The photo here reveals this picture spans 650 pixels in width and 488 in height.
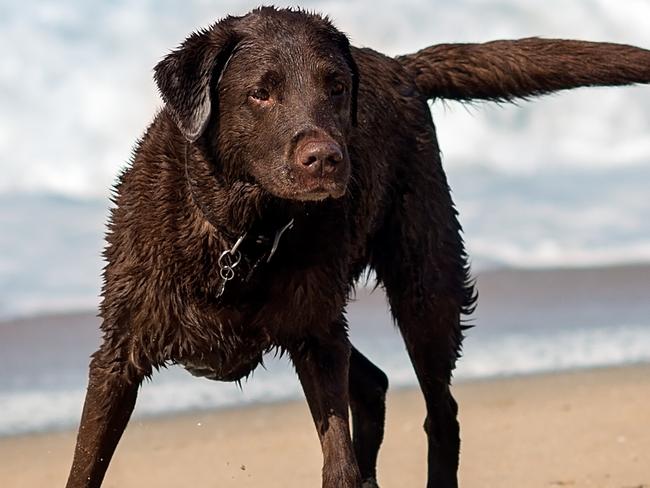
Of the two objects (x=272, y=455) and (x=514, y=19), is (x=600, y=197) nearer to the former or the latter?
(x=514, y=19)

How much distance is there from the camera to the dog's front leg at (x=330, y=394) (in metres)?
4.96

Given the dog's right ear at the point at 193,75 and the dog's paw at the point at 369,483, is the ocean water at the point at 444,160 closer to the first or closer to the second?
the dog's paw at the point at 369,483

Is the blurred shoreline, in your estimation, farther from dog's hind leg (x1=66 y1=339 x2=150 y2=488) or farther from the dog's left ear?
the dog's left ear

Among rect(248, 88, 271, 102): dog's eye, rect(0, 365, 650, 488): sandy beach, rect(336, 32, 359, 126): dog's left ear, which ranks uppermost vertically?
rect(336, 32, 359, 126): dog's left ear

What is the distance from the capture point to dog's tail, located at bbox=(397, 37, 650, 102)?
638cm

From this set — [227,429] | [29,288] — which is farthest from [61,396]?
[29,288]

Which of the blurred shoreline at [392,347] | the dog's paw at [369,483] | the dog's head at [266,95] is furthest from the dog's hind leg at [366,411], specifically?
the dog's head at [266,95]

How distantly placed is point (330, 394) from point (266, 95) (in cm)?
103

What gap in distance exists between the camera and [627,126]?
55.6ft

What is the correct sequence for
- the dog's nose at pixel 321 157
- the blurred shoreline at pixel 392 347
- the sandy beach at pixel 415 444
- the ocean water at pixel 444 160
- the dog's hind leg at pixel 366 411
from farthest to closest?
the ocean water at pixel 444 160, the blurred shoreline at pixel 392 347, the sandy beach at pixel 415 444, the dog's hind leg at pixel 366 411, the dog's nose at pixel 321 157

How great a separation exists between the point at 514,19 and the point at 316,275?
13.8 m

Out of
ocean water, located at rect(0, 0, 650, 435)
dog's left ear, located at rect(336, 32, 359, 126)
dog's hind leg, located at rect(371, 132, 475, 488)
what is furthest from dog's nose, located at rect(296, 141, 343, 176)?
ocean water, located at rect(0, 0, 650, 435)

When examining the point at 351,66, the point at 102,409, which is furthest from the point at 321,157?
the point at 102,409

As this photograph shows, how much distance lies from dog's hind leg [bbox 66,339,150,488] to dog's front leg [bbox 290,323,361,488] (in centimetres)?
54
